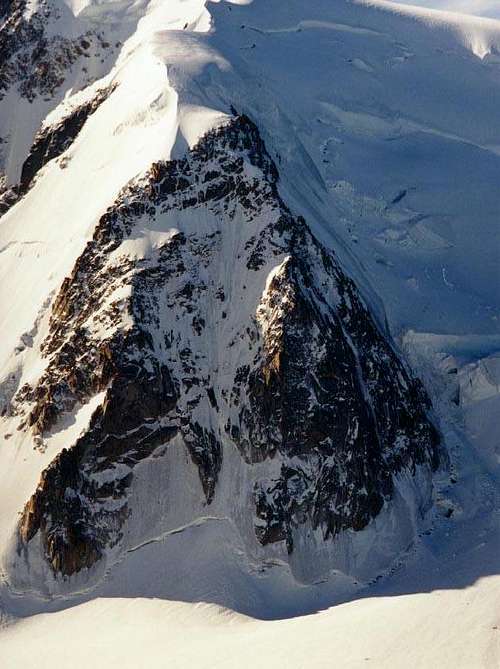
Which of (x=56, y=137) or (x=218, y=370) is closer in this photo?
(x=218, y=370)

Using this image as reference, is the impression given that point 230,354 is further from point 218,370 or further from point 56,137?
point 56,137

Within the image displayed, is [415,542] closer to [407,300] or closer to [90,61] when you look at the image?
[407,300]

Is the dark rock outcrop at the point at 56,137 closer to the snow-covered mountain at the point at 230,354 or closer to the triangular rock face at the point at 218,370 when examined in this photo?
the snow-covered mountain at the point at 230,354

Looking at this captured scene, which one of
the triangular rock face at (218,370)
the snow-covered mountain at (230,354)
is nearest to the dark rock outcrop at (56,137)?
the snow-covered mountain at (230,354)

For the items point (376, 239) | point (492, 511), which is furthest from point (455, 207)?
point (492, 511)

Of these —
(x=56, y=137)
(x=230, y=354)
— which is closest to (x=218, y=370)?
(x=230, y=354)

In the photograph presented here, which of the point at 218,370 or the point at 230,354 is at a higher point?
the point at 230,354
